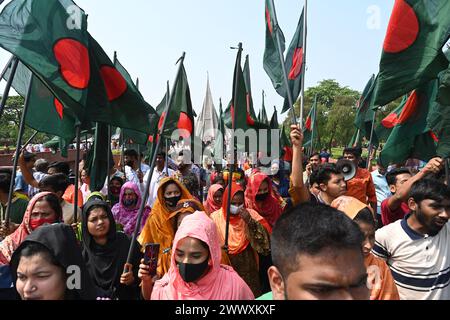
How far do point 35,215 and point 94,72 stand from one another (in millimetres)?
1262

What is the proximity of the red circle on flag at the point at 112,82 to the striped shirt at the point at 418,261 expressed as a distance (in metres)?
2.55

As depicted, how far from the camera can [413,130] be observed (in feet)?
12.8

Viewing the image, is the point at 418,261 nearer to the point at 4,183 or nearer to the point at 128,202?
the point at 128,202

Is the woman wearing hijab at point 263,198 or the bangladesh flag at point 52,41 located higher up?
the bangladesh flag at point 52,41

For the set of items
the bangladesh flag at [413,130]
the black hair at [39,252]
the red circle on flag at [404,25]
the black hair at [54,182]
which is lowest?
the black hair at [39,252]

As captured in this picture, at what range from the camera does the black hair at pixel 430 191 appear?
2492mm

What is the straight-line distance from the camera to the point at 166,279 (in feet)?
7.62

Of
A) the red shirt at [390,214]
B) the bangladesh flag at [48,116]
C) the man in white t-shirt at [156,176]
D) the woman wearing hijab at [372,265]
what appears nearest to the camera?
the woman wearing hijab at [372,265]

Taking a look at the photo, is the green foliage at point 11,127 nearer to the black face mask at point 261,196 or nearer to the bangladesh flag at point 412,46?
the black face mask at point 261,196

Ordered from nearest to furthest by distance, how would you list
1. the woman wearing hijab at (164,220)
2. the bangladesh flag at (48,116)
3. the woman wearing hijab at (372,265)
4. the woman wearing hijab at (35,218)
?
1. the woman wearing hijab at (372,265)
2. the woman wearing hijab at (35,218)
3. the woman wearing hijab at (164,220)
4. the bangladesh flag at (48,116)

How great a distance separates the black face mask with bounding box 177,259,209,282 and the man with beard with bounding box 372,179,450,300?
1116mm

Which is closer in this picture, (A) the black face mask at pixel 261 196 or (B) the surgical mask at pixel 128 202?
(A) the black face mask at pixel 261 196

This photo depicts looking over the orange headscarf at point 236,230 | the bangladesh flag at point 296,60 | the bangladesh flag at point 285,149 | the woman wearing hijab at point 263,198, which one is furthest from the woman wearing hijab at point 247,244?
the bangladesh flag at point 285,149

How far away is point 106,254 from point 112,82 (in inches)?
62.8
